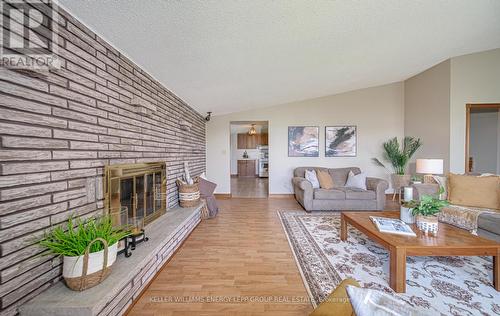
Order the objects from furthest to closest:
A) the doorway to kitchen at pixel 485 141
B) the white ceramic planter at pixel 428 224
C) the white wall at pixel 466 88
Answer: the doorway to kitchen at pixel 485 141, the white wall at pixel 466 88, the white ceramic planter at pixel 428 224

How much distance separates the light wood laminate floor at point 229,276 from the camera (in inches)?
55.6

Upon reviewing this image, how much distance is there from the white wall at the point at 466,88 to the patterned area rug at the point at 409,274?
2.33 metres

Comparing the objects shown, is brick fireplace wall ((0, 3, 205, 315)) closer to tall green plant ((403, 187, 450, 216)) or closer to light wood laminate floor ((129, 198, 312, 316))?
light wood laminate floor ((129, 198, 312, 316))

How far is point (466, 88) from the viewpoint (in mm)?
3469

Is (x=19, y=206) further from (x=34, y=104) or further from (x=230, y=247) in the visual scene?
(x=230, y=247)

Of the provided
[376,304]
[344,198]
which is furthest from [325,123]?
[376,304]

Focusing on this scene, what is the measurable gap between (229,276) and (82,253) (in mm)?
1177

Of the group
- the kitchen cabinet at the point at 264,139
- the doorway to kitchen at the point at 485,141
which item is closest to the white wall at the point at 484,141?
the doorway to kitchen at the point at 485,141

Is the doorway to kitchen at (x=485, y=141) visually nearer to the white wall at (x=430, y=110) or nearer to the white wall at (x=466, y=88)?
the white wall at (x=466, y=88)

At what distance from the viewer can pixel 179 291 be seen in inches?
62.2

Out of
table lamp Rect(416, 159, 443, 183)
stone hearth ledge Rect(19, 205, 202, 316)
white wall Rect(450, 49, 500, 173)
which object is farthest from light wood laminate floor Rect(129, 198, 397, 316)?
→ white wall Rect(450, 49, 500, 173)

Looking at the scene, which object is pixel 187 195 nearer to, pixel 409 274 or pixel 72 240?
pixel 72 240

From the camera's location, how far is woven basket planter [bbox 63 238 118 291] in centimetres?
103

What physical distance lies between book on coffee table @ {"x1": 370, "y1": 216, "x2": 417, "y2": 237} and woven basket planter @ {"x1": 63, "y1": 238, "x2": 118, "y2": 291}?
7.36ft
